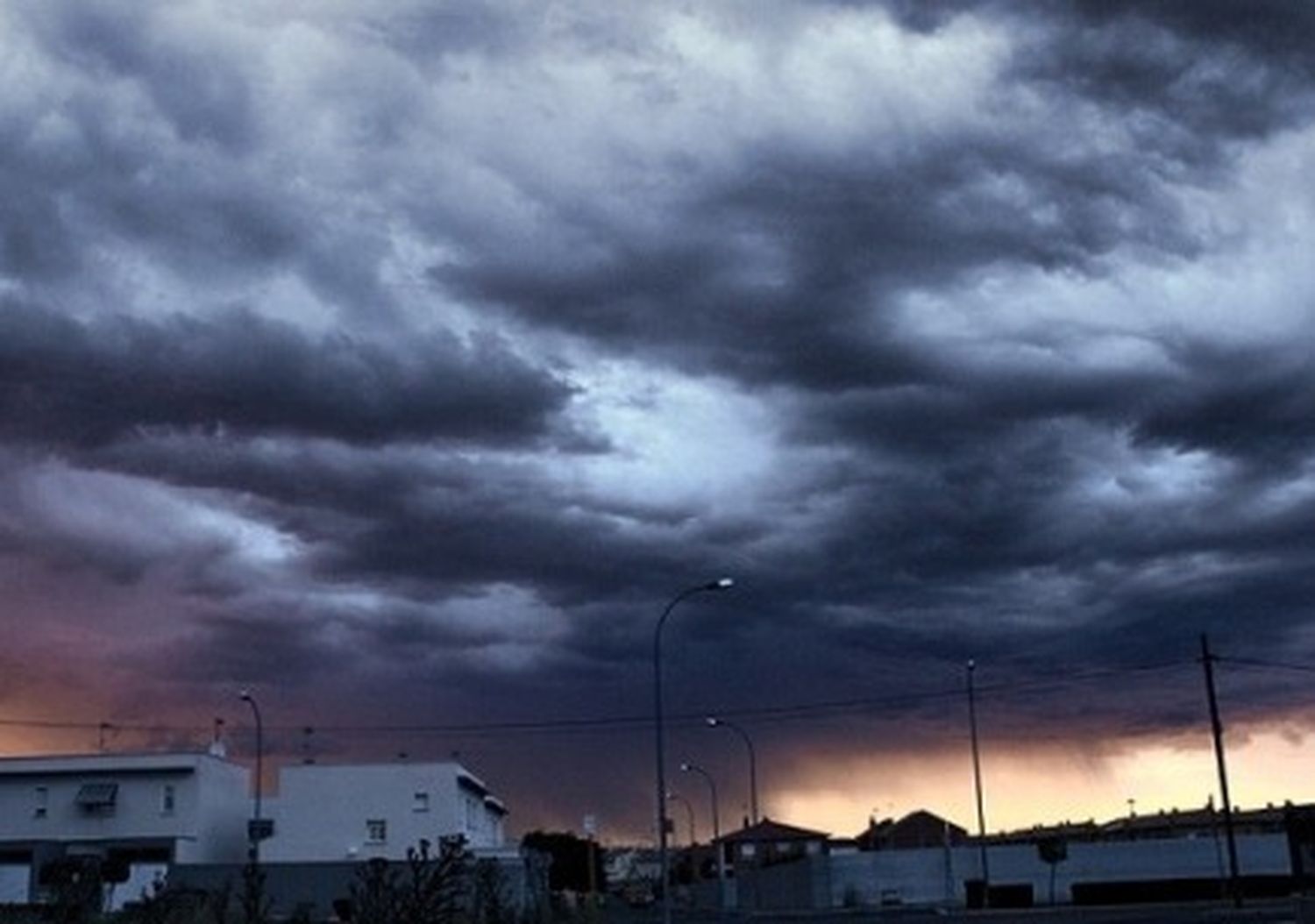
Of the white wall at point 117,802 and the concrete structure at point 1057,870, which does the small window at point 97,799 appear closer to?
the white wall at point 117,802

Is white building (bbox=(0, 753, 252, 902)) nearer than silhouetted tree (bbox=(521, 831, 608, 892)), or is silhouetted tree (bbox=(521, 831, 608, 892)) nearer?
white building (bbox=(0, 753, 252, 902))

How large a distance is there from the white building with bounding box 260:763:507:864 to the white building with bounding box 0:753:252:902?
6.02 metres

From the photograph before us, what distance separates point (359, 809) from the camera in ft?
330

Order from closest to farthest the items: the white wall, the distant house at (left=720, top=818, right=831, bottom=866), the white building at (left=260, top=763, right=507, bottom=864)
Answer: the white wall < the white building at (left=260, top=763, right=507, bottom=864) < the distant house at (left=720, top=818, right=831, bottom=866)

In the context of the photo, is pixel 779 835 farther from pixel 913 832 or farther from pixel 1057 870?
pixel 1057 870

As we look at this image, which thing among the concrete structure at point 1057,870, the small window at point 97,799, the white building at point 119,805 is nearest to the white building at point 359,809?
the white building at point 119,805

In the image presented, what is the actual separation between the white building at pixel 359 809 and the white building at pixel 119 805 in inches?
237

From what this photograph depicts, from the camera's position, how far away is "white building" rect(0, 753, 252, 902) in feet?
298

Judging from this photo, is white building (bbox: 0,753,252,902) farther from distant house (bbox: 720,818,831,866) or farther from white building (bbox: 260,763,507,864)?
distant house (bbox: 720,818,831,866)

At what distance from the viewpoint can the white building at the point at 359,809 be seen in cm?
9962

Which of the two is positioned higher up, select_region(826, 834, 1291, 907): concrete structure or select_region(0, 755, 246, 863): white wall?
select_region(0, 755, 246, 863): white wall

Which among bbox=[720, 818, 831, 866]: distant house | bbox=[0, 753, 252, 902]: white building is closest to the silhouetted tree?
bbox=[720, 818, 831, 866]: distant house

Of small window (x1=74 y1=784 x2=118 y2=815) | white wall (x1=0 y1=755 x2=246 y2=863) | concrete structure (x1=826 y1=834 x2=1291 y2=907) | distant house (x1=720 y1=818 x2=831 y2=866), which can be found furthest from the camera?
distant house (x1=720 y1=818 x2=831 y2=866)

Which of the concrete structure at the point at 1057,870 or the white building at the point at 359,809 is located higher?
the white building at the point at 359,809
